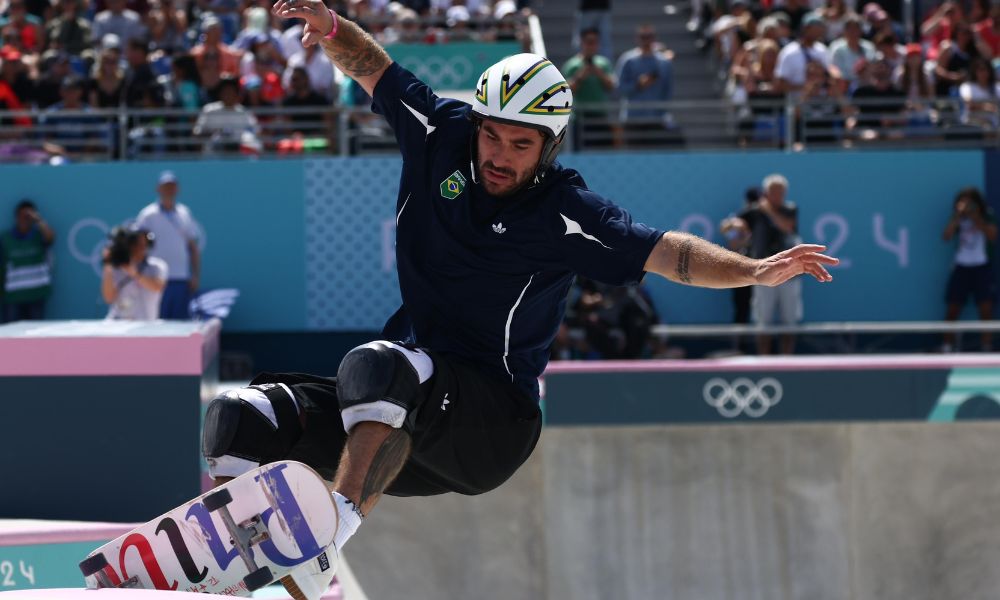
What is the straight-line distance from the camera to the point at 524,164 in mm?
4629

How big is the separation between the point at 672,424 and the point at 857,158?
6.40 m

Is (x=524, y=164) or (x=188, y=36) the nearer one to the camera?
(x=524, y=164)

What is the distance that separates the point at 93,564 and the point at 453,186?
1.72m

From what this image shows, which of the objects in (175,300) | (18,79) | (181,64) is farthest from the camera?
(18,79)

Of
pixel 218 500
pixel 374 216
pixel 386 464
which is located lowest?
pixel 218 500

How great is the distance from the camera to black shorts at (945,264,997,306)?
1420cm

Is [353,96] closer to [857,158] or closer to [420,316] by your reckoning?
[857,158]

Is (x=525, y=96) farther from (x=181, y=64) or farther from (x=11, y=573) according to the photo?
(x=181, y=64)

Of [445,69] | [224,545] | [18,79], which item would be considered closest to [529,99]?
[224,545]

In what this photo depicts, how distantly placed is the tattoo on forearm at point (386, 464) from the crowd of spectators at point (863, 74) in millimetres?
9857

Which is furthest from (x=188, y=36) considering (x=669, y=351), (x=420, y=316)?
(x=420, y=316)

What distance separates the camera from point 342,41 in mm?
5008

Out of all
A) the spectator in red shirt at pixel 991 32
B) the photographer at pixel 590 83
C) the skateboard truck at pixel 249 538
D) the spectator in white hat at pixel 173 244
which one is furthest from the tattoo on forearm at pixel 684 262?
the spectator in red shirt at pixel 991 32

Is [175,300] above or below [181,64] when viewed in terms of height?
below
